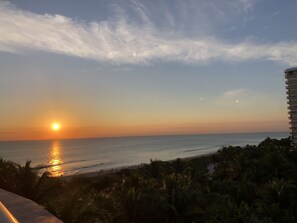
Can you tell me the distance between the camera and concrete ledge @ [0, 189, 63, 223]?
446 inches

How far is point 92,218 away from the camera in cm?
1442

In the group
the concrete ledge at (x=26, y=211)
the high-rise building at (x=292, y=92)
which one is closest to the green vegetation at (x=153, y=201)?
the concrete ledge at (x=26, y=211)

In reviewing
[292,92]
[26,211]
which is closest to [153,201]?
[26,211]

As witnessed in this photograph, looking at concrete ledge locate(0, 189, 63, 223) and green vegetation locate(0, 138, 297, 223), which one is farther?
green vegetation locate(0, 138, 297, 223)

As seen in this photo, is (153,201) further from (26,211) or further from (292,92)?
(292,92)

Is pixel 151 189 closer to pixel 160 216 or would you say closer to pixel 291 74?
pixel 160 216

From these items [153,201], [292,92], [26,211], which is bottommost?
[153,201]

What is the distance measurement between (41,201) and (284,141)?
2857 inches

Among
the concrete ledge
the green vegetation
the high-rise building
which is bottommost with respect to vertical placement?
the green vegetation

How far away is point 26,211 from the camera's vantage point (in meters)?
12.6

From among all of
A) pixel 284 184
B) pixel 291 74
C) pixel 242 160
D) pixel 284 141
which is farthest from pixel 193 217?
pixel 291 74

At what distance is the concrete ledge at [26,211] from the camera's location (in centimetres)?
1133

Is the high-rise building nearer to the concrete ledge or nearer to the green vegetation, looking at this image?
the green vegetation

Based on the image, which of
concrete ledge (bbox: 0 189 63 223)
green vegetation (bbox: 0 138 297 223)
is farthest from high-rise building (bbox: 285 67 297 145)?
concrete ledge (bbox: 0 189 63 223)
